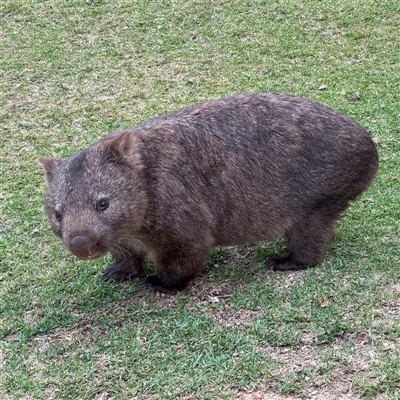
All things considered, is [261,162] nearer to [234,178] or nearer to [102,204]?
[234,178]

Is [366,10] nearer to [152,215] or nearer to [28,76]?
[28,76]

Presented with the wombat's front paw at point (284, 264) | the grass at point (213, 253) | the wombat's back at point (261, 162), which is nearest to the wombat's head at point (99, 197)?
the wombat's back at point (261, 162)

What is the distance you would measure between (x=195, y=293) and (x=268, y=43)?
4.39m

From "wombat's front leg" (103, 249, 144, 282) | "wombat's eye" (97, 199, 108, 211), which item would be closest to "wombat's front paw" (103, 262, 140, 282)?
"wombat's front leg" (103, 249, 144, 282)

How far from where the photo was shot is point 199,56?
8125 millimetres

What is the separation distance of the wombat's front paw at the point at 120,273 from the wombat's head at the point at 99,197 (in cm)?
47

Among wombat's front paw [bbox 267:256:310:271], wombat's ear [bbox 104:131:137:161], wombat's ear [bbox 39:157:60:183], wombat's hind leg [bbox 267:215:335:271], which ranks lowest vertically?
wombat's front paw [bbox 267:256:310:271]

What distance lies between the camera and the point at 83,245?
409 cm

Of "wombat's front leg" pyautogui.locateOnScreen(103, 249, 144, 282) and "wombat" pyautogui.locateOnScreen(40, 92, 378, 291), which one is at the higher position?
"wombat" pyautogui.locateOnScreen(40, 92, 378, 291)

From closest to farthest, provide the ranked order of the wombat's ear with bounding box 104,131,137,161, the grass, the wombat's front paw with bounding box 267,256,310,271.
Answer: the grass
the wombat's ear with bounding box 104,131,137,161
the wombat's front paw with bounding box 267,256,310,271

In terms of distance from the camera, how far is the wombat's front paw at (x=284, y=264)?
4.86 metres

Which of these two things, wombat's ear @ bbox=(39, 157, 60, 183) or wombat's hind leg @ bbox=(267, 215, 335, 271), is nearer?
wombat's ear @ bbox=(39, 157, 60, 183)

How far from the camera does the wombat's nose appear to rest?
4.09 m

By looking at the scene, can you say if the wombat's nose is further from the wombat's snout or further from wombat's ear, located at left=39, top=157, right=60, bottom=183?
wombat's ear, located at left=39, top=157, right=60, bottom=183
